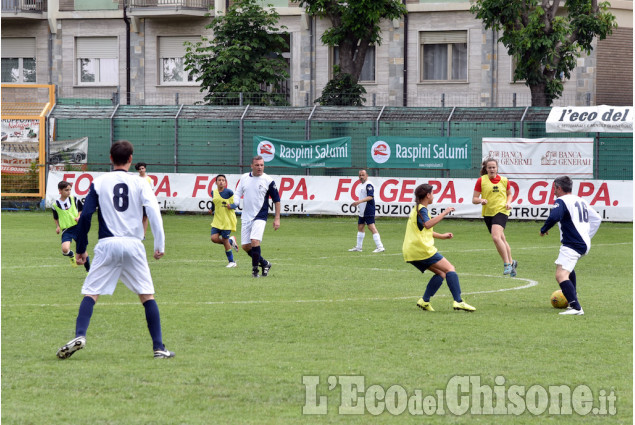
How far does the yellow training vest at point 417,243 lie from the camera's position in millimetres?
11961

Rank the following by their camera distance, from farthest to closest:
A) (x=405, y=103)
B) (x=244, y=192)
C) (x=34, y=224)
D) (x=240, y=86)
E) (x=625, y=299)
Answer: (x=405, y=103) → (x=240, y=86) → (x=34, y=224) → (x=244, y=192) → (x=625, y=299)

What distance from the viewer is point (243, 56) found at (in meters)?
38.6

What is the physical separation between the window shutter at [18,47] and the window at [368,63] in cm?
1322

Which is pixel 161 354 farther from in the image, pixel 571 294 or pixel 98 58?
pixel 98 58

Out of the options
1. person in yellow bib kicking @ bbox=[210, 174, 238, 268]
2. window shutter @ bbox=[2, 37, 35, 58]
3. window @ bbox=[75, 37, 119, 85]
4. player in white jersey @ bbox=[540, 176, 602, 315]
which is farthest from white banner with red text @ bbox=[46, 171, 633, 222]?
player in white jersey @ bbox=[540, 176, 602, 315]

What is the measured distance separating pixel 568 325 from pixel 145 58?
114 ft

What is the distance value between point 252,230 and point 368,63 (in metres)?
26.6

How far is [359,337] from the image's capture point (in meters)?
10.1

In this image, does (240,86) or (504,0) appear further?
(240,86)

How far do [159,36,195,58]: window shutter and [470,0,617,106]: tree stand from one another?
13.9 meters

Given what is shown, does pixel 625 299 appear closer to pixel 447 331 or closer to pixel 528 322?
pixel 528 322

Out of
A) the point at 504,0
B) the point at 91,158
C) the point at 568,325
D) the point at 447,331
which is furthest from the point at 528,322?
the point at 91,158

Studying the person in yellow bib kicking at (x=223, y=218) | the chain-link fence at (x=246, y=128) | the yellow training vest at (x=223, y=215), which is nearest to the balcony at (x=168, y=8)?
the chain-link fence at (x=246, y=128)

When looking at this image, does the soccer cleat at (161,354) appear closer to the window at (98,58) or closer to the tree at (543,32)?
the tree at (543,32)
